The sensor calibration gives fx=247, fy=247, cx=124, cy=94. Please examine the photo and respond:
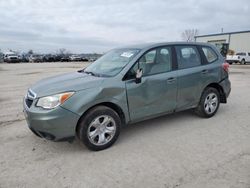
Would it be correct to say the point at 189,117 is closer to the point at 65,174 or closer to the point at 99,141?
the point at 99,141

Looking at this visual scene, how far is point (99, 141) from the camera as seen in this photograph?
12.6 ft

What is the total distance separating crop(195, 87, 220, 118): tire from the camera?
5.28 metres

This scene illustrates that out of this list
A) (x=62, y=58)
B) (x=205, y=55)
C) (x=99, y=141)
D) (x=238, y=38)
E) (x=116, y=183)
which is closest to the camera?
(x=116, y=183)

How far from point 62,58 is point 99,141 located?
49313 mm

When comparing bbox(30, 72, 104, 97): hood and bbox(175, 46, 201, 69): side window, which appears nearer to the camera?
bbox(30, 72, 104, 97): hood

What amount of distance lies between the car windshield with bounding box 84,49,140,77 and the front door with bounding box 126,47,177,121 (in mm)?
216

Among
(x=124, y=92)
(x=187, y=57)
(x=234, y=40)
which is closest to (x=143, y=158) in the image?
(x=124, y=92)

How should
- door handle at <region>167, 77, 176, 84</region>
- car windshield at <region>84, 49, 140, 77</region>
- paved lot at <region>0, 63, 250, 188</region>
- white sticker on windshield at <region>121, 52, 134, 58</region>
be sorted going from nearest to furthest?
paved lot at <region>0, 63, 250, 188</region> < car windshield at <region>84, 49, 140, 77</region> < white sticker on windshield at <region>121, 52, 134, 58</region> < door handle at <region>167, 77, 176, 84</region>

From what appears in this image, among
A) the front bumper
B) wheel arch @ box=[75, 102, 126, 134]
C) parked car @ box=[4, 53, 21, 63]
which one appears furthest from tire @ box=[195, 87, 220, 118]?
parked car @ box=[4, 53, 21, 63]

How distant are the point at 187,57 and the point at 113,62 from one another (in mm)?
1549

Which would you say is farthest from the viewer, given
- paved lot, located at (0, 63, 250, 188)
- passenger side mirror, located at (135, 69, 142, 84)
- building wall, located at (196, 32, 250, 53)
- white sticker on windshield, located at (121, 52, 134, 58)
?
building wall, located at (196, 32, 250, 53)

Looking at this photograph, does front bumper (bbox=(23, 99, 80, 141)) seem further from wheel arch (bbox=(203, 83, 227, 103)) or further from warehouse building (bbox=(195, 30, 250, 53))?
warehouse building (bbox=(195, 30, 250, 53))

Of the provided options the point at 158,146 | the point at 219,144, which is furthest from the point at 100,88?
the point at 219,144

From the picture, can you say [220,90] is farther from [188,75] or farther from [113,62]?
[113,62]
